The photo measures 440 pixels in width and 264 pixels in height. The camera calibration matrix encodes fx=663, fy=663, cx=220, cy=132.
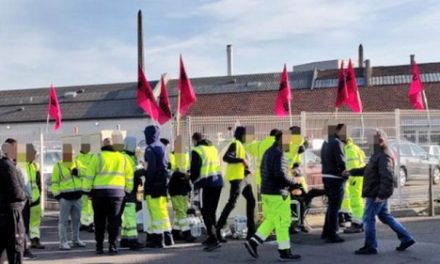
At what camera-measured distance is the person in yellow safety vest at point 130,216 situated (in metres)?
11.0

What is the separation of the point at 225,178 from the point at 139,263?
268cm

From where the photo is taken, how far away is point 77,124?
54812mm

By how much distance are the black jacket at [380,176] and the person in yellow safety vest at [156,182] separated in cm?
327

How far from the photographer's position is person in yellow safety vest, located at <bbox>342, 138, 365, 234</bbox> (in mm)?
12111

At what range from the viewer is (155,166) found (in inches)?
428

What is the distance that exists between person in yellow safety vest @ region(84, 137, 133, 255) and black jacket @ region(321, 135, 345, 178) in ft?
10.9

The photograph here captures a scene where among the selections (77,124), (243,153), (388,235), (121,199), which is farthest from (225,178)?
(77,124)

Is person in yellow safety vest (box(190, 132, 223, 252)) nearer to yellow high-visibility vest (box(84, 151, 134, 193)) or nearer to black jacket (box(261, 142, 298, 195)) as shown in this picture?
yellow high-visibility vest (box(84, 151, 134, 193))

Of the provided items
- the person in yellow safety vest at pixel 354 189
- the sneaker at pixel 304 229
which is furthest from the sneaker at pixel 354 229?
the sneaker at pixel 304 229

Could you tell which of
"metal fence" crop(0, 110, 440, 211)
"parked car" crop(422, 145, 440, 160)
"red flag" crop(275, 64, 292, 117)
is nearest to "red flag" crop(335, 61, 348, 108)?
"red flag" crop(275, 64, 292, 117)

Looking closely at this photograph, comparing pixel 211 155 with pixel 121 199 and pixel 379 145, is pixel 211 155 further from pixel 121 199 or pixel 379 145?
pixel 379 145

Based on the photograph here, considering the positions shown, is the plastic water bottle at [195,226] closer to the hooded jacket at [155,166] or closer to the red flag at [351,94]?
the hooded jacket at [155,166]

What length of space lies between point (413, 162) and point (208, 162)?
7.52 metres

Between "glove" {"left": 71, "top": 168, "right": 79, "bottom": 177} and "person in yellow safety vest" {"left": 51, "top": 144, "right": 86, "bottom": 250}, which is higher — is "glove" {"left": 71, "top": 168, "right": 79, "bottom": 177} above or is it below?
above
